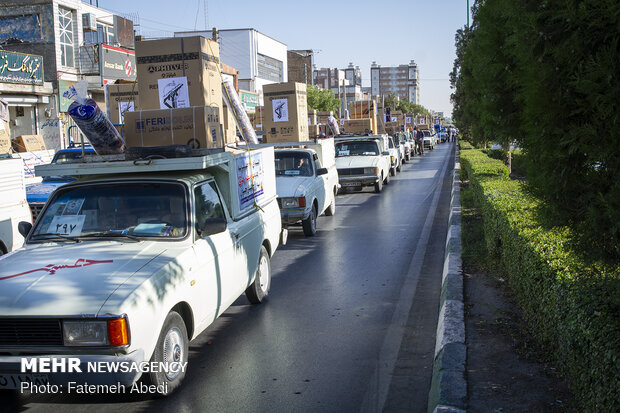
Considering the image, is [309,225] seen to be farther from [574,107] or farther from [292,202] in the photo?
[574,107]

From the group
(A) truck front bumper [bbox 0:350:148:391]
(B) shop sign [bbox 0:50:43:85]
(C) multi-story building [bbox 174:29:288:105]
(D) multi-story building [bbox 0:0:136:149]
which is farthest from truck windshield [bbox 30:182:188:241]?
(C) multi-story building [bbox 174:29:288:105]

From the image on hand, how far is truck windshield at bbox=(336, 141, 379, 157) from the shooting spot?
22.1m

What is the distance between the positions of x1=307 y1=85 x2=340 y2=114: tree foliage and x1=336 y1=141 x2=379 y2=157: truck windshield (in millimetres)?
39468

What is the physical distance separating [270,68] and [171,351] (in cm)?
7033

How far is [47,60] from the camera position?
28.5m

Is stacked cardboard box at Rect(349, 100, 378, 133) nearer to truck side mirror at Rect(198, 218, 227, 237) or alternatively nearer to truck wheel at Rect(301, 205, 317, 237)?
truck wheel at Rect(301, 205, 317, 237)

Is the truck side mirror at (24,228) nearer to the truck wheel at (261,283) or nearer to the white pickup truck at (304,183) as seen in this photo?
the truck wheel at (261,283)

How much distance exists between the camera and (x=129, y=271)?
4.72 meters

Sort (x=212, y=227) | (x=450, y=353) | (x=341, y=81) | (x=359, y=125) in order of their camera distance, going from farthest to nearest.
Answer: (x=341, y=81), (x=359, y=125), (x=212, y=227), (x=450, y=353)

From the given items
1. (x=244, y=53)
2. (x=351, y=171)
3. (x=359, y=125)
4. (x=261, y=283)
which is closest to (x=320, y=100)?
(x=244, y=53)

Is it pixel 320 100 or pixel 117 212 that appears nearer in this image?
pixel 117 212

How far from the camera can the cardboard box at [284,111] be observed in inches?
708

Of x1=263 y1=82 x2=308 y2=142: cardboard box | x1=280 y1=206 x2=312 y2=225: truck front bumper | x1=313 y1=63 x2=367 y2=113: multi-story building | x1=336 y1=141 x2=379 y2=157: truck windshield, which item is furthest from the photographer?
x1=313 y1=63 x2=367 y2=113: multi-story building

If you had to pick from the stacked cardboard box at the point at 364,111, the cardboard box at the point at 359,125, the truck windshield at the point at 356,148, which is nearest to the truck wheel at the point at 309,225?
the truck windshield at the point at 356,148
